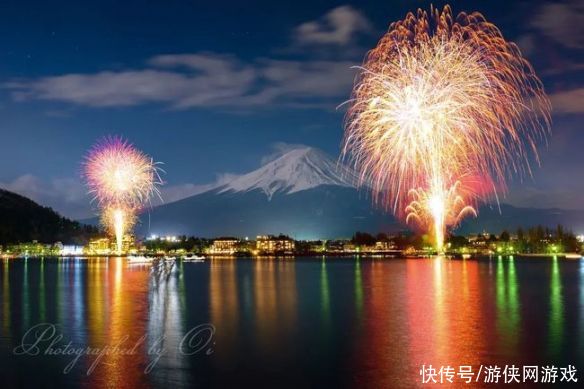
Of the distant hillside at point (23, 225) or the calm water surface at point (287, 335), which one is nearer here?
the calm water surface at point (287, 335)

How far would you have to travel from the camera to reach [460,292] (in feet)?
Result: 129

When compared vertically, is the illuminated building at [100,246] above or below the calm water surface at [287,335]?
above

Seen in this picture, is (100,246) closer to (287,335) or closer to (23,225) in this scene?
(23,225)

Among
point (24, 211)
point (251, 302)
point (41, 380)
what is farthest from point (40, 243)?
point (41, 380)

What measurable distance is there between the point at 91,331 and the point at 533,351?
47.8ft

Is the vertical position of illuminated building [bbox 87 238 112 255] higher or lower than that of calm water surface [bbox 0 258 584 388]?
higher

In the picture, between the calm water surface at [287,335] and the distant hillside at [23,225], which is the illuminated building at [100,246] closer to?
the distant hillside at [23,225]

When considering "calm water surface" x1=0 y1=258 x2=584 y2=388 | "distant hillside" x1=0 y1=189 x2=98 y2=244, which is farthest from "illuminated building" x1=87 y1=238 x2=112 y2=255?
"calm water surface" x1=0 y1=258 x2=584 y2=388

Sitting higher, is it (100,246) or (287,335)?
(100,246)

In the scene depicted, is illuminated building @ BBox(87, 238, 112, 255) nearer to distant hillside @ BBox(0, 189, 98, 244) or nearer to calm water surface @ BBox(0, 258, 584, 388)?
distant hillside @ BBox(0, 189, 98, 244)

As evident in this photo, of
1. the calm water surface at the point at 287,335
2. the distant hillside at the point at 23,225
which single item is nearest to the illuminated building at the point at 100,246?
the distant hillside at the point at 23,225

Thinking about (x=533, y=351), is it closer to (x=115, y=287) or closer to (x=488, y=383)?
(x=488, y=383)

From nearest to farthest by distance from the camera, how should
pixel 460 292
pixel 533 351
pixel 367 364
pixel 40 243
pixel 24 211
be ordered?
pixel 367 364, pixel 533 351, pixel 460 292, pixel 40 243, pixel 24 211

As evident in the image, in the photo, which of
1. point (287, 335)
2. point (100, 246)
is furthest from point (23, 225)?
point (287, 335)
